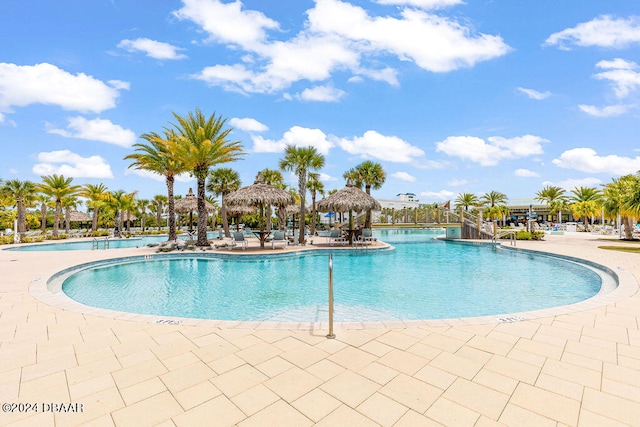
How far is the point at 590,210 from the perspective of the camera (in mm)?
33812

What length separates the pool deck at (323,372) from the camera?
2.24 metres

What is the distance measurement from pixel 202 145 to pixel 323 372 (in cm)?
1539

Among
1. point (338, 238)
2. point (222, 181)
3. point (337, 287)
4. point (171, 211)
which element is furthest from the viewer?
point (222, 181)

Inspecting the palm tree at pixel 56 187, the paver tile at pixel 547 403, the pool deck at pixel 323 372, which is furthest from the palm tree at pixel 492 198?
the palm tree at pixel 56 187

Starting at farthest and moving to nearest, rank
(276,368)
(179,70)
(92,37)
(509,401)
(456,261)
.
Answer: (456,261)
(179,70)
(92,37)
(276,368)
(509,401)

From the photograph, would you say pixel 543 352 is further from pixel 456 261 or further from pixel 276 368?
pixel 456 261

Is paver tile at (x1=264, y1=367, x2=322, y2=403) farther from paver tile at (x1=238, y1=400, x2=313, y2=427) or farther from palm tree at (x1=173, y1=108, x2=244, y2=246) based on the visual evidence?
palm tree at (x1=173, y1=108, x2=244, y2=246)

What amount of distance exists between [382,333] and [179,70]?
13.1m

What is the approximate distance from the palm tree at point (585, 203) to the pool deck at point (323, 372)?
3927cm

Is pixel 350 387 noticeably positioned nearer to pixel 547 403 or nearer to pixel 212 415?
pixel 212 415

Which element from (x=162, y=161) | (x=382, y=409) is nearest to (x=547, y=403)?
(x=382, y=409)

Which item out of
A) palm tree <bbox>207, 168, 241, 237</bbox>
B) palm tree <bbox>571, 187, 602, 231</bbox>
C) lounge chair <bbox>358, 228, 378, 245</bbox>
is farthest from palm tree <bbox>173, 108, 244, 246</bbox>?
palm tree <bbox>571, 187, 602, 231</bbox>

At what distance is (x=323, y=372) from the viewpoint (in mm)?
2887

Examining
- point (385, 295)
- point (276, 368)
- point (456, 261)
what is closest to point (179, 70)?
point (385, 295)
